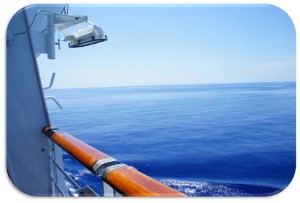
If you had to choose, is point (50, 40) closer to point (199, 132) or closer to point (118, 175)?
point (118, 175)

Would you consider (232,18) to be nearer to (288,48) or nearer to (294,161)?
(288,48)

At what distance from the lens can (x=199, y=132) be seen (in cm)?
812

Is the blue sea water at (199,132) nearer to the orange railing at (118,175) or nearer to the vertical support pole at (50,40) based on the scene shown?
the vertical support pole at (50,40)

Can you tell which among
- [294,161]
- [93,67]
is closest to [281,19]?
[294,161]

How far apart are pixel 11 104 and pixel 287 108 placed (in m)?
1.17

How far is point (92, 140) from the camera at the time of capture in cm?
634

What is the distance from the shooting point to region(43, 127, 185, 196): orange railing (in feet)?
1.54

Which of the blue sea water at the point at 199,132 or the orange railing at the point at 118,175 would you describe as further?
the blue sea water at the point at 199,132

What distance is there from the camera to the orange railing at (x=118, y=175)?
1.54 feet

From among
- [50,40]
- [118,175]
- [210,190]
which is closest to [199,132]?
[210,190]

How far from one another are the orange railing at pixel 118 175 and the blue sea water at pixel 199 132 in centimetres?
62

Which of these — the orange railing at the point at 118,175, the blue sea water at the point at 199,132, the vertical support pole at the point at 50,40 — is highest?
the vertical support pole at the point at 50,40

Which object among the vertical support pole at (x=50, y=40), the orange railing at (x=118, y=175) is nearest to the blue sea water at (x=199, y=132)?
the vertical support pole at (x=50, y=40)

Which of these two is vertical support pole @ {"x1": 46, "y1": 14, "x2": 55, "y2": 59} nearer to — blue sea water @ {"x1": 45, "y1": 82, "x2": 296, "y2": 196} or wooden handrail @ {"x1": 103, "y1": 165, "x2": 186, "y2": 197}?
blue sea water @ {"x1": 45, "y1": 82, "x2": 296, "y2": 196}
